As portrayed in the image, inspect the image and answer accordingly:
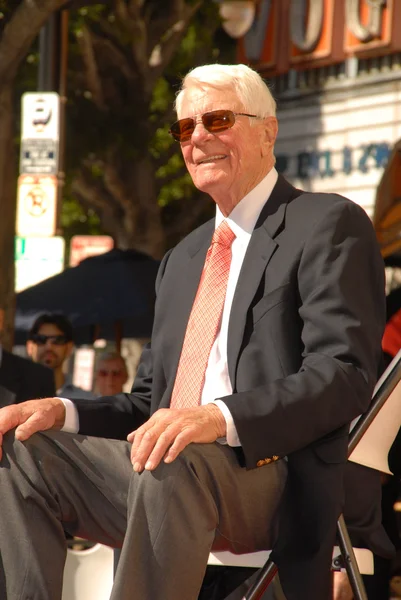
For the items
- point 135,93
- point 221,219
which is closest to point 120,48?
point 135,93

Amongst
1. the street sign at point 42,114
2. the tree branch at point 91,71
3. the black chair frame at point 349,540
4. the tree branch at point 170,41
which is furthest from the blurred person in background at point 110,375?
the tree branch at point 91,71

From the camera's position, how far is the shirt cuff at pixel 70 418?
3943mm

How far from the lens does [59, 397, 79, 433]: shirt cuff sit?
394 cm

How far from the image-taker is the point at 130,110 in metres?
22.1

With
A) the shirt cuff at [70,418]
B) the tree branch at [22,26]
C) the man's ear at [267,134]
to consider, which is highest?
the tree branch at [22,26]

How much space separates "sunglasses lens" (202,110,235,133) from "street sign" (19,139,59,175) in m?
9.89

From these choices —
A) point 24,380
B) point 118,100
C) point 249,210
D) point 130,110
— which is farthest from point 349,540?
point 118,100

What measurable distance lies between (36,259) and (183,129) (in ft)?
31.9

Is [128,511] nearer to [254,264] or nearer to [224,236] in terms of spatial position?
[254,264]

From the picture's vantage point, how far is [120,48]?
22.9 m

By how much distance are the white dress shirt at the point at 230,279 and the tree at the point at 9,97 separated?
8912 millimetres

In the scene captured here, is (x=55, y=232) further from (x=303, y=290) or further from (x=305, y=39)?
(x=303, y=290)

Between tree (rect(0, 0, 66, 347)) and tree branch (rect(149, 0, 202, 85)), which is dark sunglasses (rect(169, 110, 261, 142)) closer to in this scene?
tree (rect(0, 0, 66, 347))

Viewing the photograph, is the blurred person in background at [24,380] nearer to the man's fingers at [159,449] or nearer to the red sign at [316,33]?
the man's fingers at [159,449]
